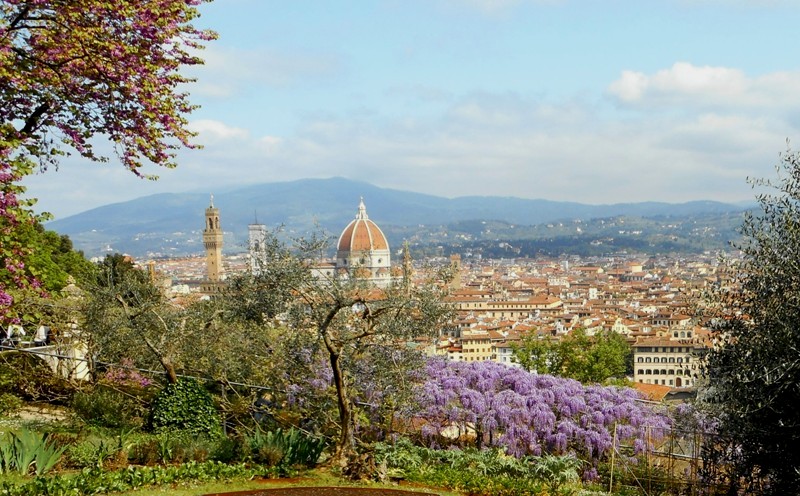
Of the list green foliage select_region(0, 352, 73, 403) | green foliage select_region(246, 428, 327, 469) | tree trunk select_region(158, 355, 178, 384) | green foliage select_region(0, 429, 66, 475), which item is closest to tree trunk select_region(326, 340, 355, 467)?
green foliage select_region(246, 428, 327, 469)

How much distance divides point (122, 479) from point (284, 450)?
1638 millimetres

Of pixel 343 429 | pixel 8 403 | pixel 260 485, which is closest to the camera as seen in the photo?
pixel 260 485

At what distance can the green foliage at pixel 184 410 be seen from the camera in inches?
343

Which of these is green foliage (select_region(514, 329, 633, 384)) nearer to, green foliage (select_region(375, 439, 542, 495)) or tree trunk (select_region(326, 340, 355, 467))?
green foliage (select_region(375, 439, 542, 495))

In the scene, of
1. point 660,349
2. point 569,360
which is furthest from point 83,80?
point 660,349

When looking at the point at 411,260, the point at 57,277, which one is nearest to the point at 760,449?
the point at 411,260

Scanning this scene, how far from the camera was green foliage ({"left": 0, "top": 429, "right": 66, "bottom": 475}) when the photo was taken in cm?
642

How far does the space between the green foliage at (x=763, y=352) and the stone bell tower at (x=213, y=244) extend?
7490 cm

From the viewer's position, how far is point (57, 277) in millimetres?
20547

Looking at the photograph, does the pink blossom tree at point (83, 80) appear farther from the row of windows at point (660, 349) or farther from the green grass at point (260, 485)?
the row of windows at point (660, 349)

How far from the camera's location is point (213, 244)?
267 ft

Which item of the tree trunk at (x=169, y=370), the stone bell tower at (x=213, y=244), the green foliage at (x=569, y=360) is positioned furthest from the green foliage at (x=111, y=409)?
the stone bell tower at (x=213, y=244)

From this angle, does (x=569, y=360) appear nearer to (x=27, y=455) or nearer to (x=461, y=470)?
(x=461, y=470)

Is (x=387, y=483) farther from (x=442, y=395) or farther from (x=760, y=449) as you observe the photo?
(x=442, y=395)
